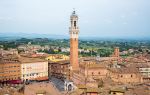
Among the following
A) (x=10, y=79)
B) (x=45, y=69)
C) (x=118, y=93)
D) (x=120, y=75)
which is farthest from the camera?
(x=45, y=69)

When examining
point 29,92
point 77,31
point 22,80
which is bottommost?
point 22,80

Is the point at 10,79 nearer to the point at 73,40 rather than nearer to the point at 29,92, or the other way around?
the point at 73,40

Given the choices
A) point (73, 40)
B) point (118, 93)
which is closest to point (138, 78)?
point (73, 40)

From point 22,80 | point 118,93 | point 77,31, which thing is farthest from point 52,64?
point 118,93

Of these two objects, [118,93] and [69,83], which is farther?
[69,83]

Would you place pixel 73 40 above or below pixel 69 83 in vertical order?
above

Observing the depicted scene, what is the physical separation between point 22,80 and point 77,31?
397 inches

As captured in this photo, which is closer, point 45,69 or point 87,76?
point 87,76

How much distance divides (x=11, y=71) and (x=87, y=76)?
11276mm

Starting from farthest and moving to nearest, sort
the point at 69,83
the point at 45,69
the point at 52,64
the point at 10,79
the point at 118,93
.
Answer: the point at 52,64
the point at 45,69
the point at 10,79
the point at 69,83
the point at 118,93

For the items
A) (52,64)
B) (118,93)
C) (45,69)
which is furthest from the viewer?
(52,64)

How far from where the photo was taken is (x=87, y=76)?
3875 centimetres

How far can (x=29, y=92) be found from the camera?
2198 centimetres

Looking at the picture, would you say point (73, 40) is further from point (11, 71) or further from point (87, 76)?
point (11, 71)
